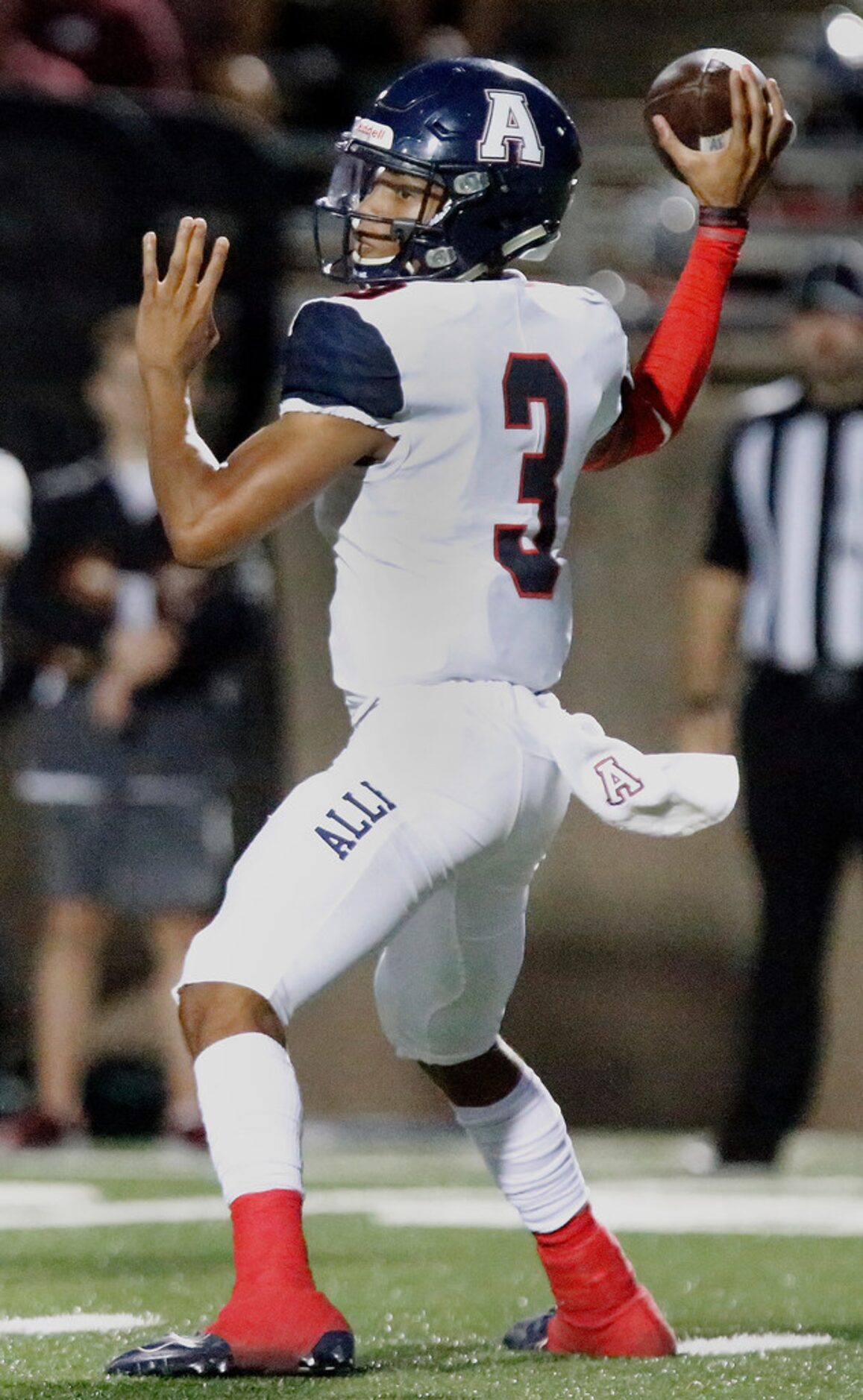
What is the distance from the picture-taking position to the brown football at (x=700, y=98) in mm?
3166

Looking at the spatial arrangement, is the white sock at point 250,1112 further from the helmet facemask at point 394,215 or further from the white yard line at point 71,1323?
the helmet facemask at point 394,215

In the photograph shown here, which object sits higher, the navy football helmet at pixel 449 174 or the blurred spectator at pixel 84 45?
the blurred spectator at pixel 84 45

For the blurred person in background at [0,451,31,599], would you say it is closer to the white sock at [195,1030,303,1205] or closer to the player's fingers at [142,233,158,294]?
the player's fingers at [142,233,158,294]

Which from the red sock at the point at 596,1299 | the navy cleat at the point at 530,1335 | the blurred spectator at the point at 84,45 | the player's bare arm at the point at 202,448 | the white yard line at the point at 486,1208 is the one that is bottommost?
the white yard line at the point at 486,1208

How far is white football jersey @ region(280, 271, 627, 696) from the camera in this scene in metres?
2.78

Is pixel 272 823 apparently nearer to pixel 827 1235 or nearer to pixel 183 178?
pixel 827 1235

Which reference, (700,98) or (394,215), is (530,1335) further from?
(700,98)

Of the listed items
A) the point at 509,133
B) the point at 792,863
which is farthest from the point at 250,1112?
the point at 792,863

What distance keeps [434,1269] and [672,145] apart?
187 centimetres

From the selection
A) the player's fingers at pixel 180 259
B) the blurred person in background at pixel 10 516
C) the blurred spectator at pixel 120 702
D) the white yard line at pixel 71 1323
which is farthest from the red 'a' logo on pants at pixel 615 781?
the blurred spectator at pixel 120 702

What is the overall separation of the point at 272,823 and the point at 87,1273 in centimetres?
132

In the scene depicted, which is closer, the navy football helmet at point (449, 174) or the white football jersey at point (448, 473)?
the white football jersey at point (448, 473)

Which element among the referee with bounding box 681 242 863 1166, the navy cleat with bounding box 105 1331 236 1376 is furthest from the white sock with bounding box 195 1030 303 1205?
the referee with bounding box 681 242 863 1166

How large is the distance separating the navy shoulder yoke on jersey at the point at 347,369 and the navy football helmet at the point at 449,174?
Result: 19 centimetres
